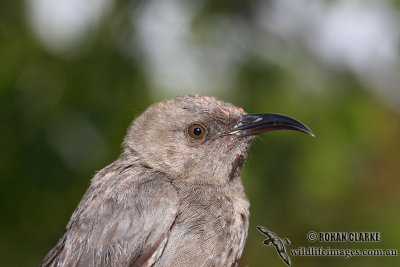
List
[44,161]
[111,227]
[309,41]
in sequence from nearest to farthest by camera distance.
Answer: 1. [111,227]
2. [44,161]
3. [309,41]

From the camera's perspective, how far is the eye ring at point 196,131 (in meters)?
4.69

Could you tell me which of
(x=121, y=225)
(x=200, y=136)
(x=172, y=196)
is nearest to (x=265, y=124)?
(x=200, y=136)

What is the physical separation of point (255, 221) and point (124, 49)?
2.89m

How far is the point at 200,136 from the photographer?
469 cm

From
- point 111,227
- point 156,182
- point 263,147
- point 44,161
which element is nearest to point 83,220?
point 111,227

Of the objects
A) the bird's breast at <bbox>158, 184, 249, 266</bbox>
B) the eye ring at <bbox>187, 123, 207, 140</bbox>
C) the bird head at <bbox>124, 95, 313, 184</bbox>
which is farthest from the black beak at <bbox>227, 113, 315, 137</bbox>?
the bird's breast at <bbox>158, 184, 249, 266</bbox>

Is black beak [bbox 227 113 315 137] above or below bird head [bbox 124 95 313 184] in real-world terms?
above

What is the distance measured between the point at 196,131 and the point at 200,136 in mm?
54

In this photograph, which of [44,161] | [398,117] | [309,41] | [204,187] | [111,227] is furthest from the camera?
[309,41]

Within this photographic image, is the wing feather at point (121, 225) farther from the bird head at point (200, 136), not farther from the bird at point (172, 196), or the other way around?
the bird head at point (200, 136)

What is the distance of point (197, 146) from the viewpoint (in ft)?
15.3

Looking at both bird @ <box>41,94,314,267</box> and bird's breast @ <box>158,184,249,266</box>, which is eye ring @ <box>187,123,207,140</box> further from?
bird's breast @ <box>158,184,249,266</box>

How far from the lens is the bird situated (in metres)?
4.05

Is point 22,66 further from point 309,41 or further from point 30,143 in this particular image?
point 309,41
